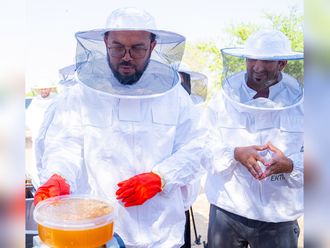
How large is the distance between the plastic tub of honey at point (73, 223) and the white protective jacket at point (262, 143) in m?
0.83

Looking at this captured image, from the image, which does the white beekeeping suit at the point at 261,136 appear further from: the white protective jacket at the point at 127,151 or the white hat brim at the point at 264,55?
the white protective jacket at the point at 127,151

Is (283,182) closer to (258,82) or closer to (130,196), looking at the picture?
(258,82)

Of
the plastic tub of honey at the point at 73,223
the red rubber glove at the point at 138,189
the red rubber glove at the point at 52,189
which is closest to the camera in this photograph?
the plastic tub of honey at the point at 73,223

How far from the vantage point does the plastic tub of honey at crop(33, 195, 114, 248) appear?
28.2 inches

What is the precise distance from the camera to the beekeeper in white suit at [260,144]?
149 cm

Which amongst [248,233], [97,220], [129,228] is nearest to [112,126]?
[129,228]

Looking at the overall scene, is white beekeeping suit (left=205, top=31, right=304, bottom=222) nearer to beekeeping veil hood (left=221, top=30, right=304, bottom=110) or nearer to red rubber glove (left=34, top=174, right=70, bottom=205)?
beekeeping veil hood (left=221, top=30, right=304, bottom=110)

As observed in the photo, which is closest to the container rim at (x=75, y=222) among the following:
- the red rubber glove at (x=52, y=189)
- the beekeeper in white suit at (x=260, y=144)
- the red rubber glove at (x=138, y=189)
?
the red rubber glove at (x=52, y=189)

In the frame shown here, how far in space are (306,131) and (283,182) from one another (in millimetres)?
1098

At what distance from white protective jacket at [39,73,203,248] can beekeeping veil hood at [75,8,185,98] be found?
0.11 ft

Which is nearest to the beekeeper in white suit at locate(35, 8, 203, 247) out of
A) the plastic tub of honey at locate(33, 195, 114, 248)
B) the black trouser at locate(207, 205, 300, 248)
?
the plastic tub of honey at locate(33, 195, 114, 248)

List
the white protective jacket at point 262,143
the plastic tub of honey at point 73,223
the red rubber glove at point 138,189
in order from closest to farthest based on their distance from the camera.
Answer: the plastic tub of honey at point 73,223
the red rubber glove at point 138,189
the white protective jacket at point 262,143

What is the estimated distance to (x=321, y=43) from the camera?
0.46m

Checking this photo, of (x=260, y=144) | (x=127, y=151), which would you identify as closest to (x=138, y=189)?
(x=127, y=151)
